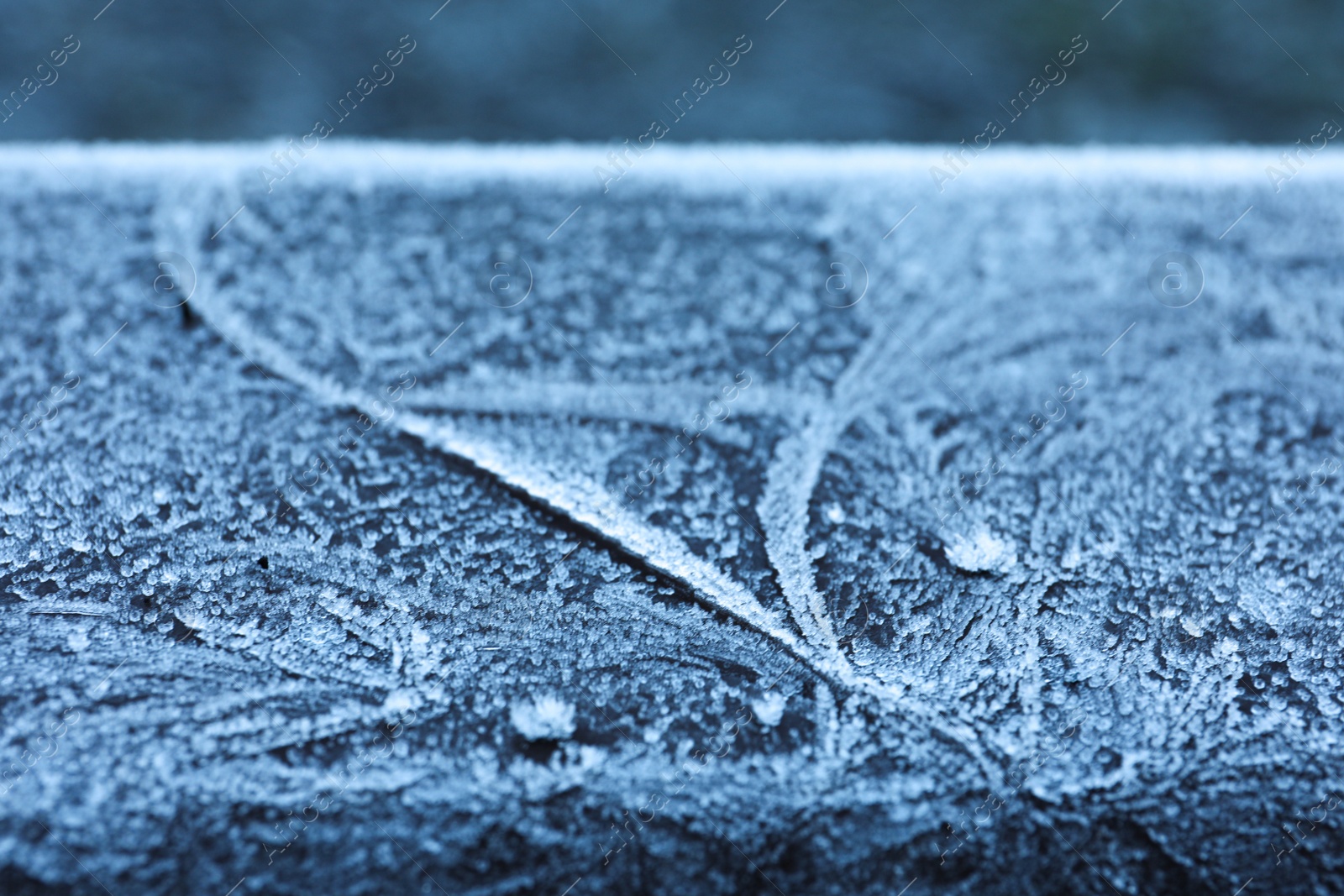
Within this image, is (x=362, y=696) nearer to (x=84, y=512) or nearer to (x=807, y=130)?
(x=84, y=512)

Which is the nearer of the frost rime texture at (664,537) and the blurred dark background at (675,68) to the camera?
the frost rime texture at (664,537)

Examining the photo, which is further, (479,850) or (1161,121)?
(1161,121)

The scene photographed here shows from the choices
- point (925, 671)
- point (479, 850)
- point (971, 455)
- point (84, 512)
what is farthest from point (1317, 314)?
point (84, 512)

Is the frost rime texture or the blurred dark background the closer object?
the frost rime texture

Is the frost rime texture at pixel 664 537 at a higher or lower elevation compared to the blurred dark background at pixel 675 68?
lower

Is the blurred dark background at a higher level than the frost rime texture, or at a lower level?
higher
